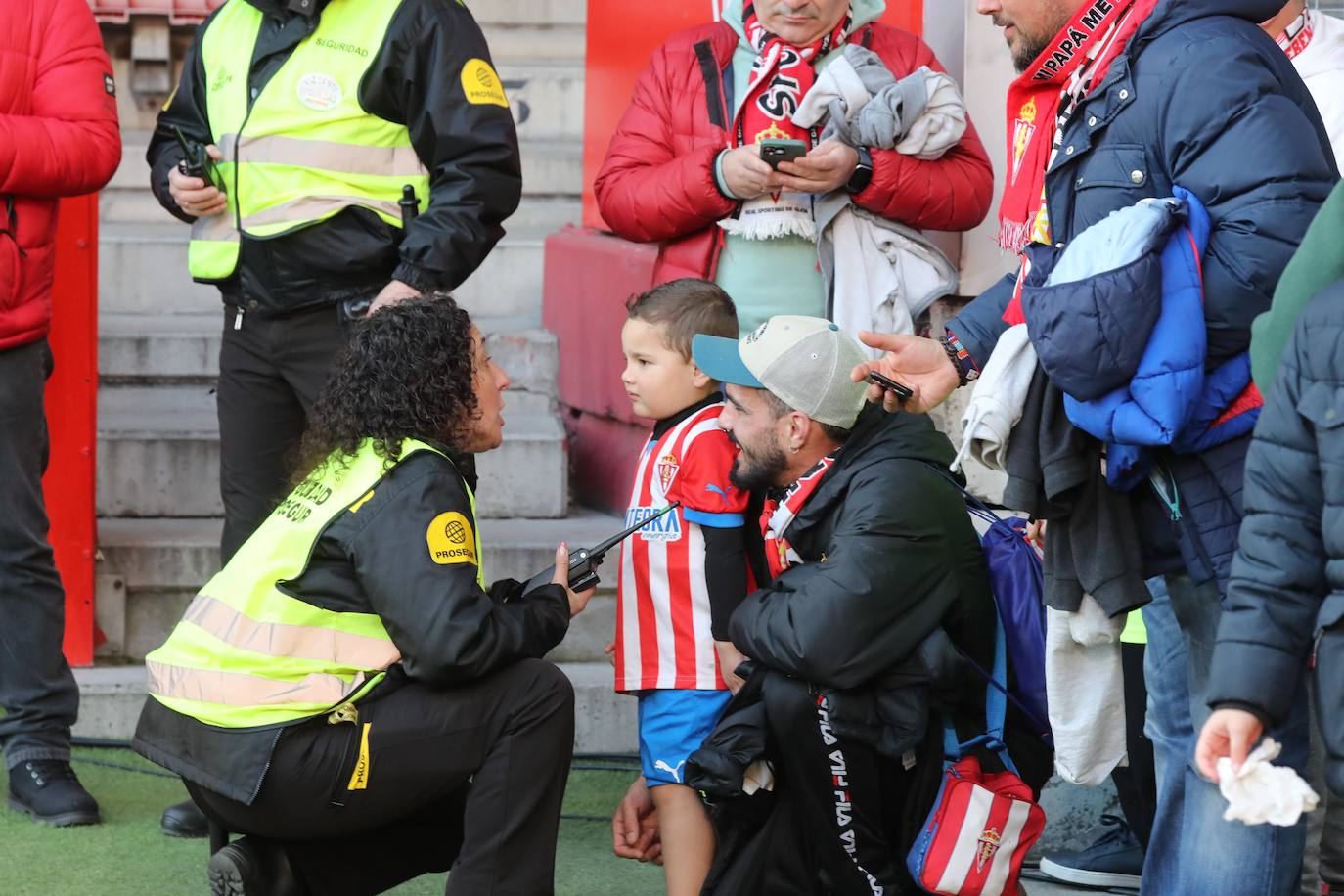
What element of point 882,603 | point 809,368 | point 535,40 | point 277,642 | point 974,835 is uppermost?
point 535,40

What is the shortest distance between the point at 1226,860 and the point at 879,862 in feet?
2.84

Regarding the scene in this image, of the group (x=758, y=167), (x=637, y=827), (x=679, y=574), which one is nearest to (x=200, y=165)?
(x=758, y=167)

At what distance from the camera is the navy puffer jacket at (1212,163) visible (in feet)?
8.77

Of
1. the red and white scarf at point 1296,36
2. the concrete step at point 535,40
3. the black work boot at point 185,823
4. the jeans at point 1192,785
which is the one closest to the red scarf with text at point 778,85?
the red and white scarf at point 1296,36

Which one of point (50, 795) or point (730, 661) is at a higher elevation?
point (730, 661)

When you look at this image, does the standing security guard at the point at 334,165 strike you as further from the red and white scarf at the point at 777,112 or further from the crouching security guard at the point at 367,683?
the crouching security guard at the point at 367,683

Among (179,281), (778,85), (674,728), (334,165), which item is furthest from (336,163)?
(179,281)

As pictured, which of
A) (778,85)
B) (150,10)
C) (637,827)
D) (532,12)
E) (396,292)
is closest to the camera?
(637,827)

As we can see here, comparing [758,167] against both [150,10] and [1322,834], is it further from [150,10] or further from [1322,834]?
[150,10]

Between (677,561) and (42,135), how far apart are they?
1.87m

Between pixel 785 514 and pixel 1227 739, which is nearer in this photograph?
pixel 1227 739

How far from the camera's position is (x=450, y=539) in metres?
3.31

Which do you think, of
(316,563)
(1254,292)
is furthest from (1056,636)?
(316,563)

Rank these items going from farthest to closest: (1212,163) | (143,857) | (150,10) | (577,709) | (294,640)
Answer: (150,10)
(577,709)
(143,857)
(294,640)
(1212,163)
